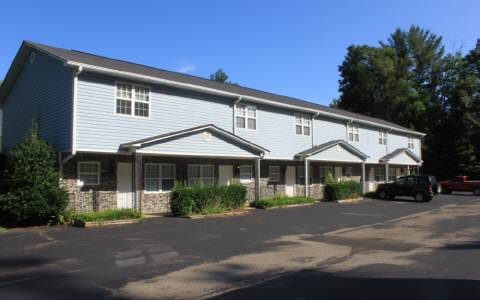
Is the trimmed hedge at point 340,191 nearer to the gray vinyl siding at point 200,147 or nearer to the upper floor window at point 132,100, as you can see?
the gray vinyl siding at point 200,147

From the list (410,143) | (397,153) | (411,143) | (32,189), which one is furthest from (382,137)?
(32,189)

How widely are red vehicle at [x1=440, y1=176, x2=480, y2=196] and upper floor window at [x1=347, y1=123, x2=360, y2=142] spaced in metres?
12.1

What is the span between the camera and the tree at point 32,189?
16078 millimetres

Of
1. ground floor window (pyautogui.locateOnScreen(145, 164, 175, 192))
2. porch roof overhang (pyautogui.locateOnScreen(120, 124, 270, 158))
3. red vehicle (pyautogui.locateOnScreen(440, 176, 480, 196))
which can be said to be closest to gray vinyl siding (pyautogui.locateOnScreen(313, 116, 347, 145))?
porch roof overhang (pyautogui.locateOnScreen(120, 124, 270, 158))

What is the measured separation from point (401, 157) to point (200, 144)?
2384cm

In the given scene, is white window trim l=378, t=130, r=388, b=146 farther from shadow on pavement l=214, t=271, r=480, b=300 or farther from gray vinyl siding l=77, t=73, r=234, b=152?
shadow on pavement l=214, t=271, r=480, b=300

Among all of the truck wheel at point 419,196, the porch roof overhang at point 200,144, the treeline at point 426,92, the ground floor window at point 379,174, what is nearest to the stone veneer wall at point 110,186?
the porch roof overhang at point 200,144

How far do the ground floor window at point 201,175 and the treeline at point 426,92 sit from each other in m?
34.5

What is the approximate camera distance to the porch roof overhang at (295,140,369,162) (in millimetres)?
28442

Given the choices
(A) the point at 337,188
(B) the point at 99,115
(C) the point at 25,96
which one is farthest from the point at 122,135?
(A) the point at 337,188

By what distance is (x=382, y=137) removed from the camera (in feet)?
128

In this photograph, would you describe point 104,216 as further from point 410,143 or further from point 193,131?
point 410,143

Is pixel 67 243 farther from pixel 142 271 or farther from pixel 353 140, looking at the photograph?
pixel 353 140

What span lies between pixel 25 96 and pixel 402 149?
29293mm
